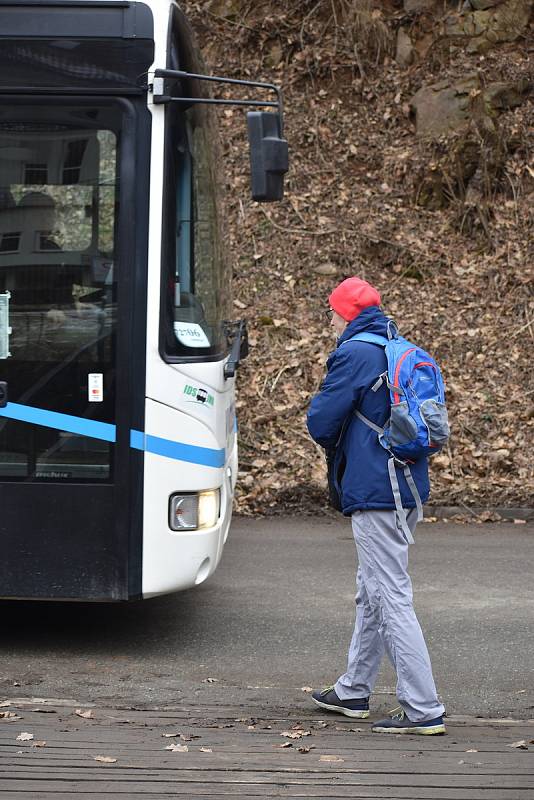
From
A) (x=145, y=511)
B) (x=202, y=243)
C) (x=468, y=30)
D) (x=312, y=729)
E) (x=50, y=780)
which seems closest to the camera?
(x=50, y=780)

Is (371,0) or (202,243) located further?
(371,0)

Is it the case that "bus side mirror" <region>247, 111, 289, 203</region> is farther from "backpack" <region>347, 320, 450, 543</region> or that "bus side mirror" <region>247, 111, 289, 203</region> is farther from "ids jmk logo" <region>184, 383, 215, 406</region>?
"backpack" <region>347, 320, 450, 543</region>

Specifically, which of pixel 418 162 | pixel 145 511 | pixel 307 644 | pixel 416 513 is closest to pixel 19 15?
pixel 145 511

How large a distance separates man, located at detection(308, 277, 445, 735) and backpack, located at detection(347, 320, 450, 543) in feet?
0.10

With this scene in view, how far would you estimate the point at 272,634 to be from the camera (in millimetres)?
7000

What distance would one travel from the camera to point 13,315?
6.25 metres

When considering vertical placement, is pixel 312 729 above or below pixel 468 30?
below

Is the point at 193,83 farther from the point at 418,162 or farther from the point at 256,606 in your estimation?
Result: the point at 418,162

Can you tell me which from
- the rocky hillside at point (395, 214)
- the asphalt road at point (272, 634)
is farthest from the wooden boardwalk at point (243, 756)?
the rocky hillside at point (395, 214)

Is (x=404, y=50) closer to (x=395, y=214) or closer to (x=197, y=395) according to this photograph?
(x=395, y=214)

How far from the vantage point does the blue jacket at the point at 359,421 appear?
5145 millimetres

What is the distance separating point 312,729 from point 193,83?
11.6 feet

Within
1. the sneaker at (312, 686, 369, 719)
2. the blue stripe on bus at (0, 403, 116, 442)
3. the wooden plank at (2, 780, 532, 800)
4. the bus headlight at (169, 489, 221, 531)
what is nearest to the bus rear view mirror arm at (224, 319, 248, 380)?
the bus headlight at (169, 489, 221, 531)

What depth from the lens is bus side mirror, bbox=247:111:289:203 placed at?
613cm
